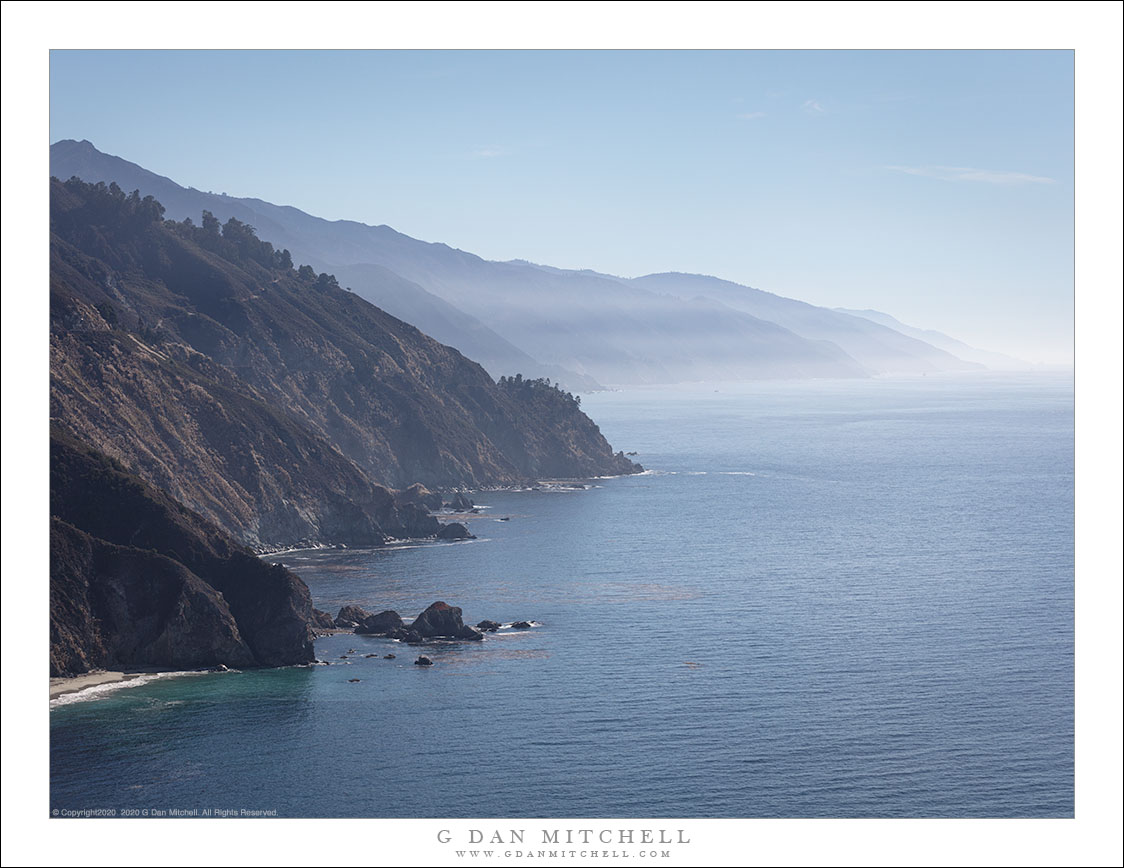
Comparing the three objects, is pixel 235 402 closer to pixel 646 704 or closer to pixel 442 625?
pixel 442 625

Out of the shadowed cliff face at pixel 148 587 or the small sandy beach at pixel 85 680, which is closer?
the small sandy beach at pixel 85 680

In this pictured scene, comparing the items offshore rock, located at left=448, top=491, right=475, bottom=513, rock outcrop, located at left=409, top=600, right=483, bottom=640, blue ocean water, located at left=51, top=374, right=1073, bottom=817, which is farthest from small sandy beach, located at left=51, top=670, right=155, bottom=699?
offshore rock, located at left=448, top=491, right=475, bottom=513

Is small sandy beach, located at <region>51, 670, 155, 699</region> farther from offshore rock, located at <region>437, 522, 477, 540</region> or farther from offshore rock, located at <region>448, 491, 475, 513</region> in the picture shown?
offshore rock, located at <region>448, 491, 475, 513</region>

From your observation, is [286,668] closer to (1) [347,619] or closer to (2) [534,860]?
(1) [347,619]

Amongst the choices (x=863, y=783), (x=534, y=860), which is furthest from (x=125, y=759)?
(x=863, y=783)

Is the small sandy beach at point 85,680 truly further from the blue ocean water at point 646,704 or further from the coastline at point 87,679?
the blue ocean water at point 646,704

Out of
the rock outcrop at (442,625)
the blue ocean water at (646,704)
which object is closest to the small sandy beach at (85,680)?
the blue ocean water at (646,704)
